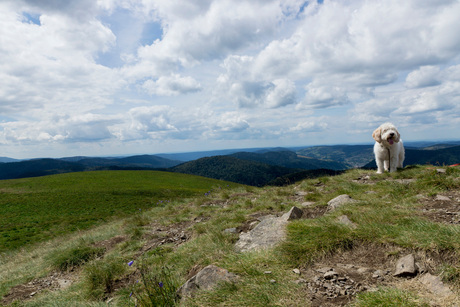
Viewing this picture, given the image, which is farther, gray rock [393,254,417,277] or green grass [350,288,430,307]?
gray rock [393,254,417,277]

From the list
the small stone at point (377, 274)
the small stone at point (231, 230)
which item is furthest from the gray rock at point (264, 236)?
the small stone at point (377, 274)

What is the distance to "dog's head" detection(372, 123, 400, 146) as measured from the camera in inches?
399

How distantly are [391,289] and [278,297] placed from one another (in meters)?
1.27

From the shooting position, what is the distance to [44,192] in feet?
126

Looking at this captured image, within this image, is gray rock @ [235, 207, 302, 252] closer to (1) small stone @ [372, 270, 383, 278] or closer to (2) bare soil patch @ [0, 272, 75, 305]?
(1) small stone @ [372, 270, 383, 278]

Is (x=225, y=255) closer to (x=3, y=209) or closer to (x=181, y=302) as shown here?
(x=181, y=302)

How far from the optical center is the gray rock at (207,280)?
330 cm

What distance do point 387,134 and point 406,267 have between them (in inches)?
349

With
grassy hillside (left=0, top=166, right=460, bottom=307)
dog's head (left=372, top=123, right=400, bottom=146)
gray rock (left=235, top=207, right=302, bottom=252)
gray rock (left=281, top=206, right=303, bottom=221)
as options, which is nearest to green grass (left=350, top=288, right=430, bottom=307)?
grassy hillside (left=0, top=166, right=460, bottom=307)

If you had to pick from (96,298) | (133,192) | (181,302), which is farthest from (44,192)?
(181,302)

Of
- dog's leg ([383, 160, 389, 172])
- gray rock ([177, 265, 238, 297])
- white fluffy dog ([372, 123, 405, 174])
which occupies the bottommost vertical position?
gray rock ([177, 265, 238, 297])

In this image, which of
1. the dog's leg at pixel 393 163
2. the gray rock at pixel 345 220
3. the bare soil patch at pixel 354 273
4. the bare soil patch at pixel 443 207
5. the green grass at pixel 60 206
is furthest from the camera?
the green grass at pixel 60 206

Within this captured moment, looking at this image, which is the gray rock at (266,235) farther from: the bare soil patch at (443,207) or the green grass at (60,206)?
the green grass at (60,206)

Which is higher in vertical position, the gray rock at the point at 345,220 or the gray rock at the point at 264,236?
the gray rock at the point at 345,220
